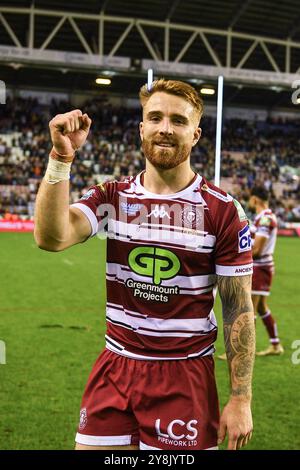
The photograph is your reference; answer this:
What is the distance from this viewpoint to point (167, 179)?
282 cm

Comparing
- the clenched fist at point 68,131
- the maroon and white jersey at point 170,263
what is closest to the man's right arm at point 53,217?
the clenched fist at point 68,131

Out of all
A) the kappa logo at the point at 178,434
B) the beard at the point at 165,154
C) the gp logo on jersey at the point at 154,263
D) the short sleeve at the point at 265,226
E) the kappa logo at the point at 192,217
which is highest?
the beard at the point at 165,154

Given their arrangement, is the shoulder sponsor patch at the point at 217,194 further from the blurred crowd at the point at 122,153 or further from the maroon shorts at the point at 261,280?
the blurred crowd at the point at 122,153

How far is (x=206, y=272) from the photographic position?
110 inches

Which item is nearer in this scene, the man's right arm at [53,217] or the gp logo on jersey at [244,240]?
the man's right arm at [53,217]

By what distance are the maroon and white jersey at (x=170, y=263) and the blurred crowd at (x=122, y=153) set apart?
26.9 metres

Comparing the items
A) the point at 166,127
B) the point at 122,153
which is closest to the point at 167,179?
the point at 166,127

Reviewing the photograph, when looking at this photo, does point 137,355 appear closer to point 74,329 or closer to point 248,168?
point 74,329

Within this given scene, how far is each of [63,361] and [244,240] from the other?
4.84 m

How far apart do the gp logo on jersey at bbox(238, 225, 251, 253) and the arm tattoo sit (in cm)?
13

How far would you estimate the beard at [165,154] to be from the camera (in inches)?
106

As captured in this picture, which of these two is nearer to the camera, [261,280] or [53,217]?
[53,217]

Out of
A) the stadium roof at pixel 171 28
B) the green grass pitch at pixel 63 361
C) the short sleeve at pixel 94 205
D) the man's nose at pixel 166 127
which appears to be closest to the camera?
the man's nose at pixel 166 127

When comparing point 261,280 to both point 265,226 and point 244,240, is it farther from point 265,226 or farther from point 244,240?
point 244,240
